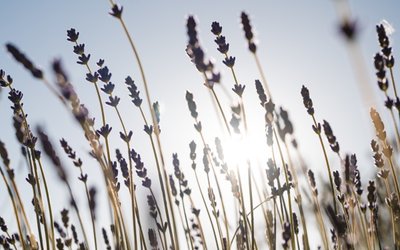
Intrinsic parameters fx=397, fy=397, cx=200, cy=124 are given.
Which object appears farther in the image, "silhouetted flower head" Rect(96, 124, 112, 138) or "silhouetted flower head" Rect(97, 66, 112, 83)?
"silhouetted flower head" Rect(97, 66, 112, 83)

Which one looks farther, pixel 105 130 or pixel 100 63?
pixel 100 63

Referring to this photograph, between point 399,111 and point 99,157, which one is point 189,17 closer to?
point 99,157

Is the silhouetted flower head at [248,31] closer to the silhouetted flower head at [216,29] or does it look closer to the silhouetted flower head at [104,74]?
the silhouetted flower head at [216,29]

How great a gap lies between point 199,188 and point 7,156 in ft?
4.01

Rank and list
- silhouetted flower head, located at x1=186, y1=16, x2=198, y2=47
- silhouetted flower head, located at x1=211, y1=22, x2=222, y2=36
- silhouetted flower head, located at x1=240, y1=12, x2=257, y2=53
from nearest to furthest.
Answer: silhouetted flower head, located at x1=186, y1=16, x2=198, y2=47, silhouetted flower head, located at x1=240, y1=12, x2=257, y2=53, silhouetted flower head, located at x1=211, y1=22, x2=222, y2=36

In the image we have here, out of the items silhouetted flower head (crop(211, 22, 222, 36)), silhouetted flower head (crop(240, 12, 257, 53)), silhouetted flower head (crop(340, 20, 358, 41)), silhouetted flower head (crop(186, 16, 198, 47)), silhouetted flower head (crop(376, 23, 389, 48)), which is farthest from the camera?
silhouetted flower head (crop(211, 22, 222, 36))

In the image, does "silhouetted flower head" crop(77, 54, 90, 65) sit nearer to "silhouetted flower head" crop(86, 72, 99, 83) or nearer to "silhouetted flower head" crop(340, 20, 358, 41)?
"silhouetted flower head" crop(86, 72, 99, 83)

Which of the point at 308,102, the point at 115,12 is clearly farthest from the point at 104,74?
the point at 308,102

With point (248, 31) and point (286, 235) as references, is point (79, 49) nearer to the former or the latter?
point (248, 31)

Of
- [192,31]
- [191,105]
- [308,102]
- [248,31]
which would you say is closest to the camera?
[192,31]

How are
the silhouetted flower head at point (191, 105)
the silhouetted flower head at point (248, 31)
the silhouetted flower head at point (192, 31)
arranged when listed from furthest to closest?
the silhouetted flower head at point (191, 105) < the silhouetted flower head at point (248, 31) < the silhouetted flower head at point (192, 31)

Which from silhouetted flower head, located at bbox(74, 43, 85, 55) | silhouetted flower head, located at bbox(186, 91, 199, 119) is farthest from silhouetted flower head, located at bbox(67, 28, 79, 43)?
silhouetted flower head, located at bbox(186, 91, 199, 119)

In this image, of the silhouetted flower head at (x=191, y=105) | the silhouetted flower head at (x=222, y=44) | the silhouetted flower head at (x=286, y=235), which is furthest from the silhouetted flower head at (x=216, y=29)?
the silhouetted flower head at (x=286, y=235)

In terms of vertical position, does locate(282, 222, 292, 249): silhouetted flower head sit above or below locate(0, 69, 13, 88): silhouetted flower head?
below
